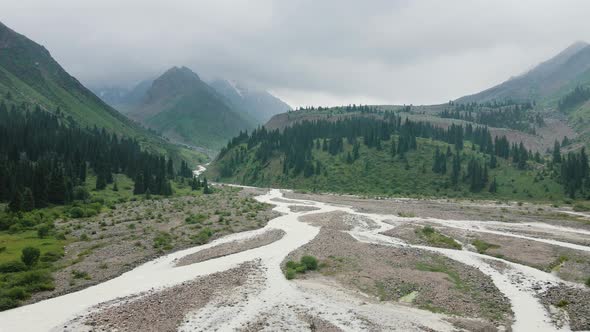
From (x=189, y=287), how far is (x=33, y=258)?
18584 mm

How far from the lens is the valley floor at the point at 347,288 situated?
1048 inches

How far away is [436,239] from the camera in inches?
2176

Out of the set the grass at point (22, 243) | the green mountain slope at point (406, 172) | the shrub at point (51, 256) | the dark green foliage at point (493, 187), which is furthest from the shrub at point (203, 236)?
the dark green foliage at point (493, 187)

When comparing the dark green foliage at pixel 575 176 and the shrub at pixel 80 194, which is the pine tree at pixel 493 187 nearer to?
the dark green foliage at pixel 575 176

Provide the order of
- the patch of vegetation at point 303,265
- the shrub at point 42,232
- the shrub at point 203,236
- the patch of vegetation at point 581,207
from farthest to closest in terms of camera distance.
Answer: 1. the patch of vegetation at point 581,207
2. the shrub at point 203,236
3. the shrub at point 42,232
4. the patch of vegetation at point 303,265

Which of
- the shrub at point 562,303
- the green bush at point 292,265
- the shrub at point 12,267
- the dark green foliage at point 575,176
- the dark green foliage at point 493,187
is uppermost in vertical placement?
the dark green foliage at point 575,176

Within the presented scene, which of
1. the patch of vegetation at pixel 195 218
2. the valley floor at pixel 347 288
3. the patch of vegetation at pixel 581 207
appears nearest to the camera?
the valley floor at pixel 347 288

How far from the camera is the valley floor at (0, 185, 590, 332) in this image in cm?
2662

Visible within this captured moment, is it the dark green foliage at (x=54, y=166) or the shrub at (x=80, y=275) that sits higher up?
the dark green foliage at (x=54, y=166)

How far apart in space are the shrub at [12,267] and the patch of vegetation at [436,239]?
48476 mm

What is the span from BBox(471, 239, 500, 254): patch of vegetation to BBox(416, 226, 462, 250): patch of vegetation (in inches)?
86.9

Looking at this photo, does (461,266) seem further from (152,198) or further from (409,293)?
(152,198)

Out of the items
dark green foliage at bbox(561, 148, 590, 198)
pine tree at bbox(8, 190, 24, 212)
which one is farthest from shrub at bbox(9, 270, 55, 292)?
dark green foliage at bbox(561, 148, 590, 198)

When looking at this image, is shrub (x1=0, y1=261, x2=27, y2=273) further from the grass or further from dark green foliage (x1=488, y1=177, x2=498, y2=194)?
dark green foliage (x1=488, y1=177, x2=498, y2=194)
